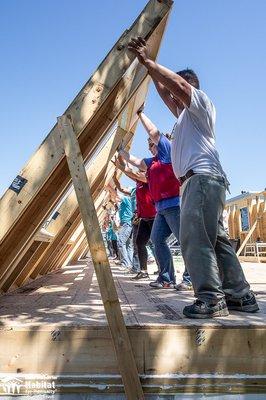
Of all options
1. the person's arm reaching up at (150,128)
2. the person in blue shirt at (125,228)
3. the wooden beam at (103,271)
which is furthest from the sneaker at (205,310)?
the person in blue shirt at (125,228)

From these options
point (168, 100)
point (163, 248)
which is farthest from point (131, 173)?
point (168, 100)

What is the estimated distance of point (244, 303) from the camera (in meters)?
2.80

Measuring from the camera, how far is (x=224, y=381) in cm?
212

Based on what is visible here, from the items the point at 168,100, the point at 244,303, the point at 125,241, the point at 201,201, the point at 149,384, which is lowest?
the point at 149,384

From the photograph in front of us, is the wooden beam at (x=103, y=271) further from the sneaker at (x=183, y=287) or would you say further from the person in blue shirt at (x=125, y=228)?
the person in blue shirt at (x=125, y=228)

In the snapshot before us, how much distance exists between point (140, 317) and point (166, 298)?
1.14 m

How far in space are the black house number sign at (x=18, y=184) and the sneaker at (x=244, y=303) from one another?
5.36 ft

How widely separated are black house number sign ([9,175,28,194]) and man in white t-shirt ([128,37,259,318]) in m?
1.04

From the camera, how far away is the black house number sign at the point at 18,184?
2.41 metres

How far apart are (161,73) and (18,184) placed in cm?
114

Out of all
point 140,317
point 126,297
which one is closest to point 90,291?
point 126,297

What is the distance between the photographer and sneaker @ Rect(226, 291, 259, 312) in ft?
9.08

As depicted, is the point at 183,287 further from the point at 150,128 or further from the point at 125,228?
the point at 125,228

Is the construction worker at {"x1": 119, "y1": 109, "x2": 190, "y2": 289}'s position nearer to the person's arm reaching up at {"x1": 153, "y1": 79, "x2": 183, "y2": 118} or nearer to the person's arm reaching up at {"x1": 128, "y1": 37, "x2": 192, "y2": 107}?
the person's arm reaching up at {"x1": 153, "y1": 79, "x2": 183, "y2": 118}
